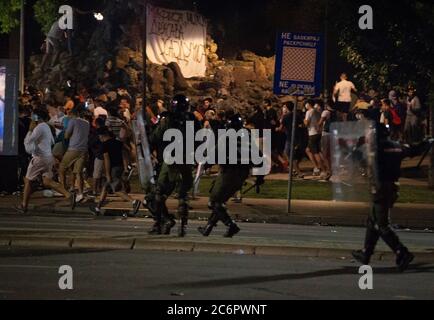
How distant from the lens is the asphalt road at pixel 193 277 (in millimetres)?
10125

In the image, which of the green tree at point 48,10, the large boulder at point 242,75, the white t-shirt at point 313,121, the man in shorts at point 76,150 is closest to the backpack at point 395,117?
the white t-shirt at point 313,121

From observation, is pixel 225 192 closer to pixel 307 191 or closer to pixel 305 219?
pixel 305 219

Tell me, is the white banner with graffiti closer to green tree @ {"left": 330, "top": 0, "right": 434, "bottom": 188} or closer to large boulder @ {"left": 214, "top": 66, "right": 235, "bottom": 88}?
large boulder @ {"left": 214, "top": 66, "right": 235, "bottom": 88}

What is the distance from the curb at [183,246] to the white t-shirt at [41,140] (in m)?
4.92

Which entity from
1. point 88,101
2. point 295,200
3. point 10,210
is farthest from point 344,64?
point 10,210

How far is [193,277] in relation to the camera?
1116cm

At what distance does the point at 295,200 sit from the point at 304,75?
355cm

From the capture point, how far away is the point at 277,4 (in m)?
36.9

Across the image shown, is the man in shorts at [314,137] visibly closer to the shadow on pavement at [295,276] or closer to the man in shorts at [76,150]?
the man in shorts at [76,150]

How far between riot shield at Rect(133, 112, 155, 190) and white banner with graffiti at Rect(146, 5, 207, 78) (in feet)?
57.2

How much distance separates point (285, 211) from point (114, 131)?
15.6 ft

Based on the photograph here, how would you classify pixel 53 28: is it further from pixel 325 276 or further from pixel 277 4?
pixel 325 276

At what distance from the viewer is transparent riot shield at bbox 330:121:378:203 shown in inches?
466

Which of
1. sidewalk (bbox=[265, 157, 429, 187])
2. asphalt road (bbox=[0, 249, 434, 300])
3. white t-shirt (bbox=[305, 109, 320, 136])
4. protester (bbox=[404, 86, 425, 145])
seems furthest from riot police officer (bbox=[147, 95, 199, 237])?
protester (bbox=[404, 86, 425, 145])
